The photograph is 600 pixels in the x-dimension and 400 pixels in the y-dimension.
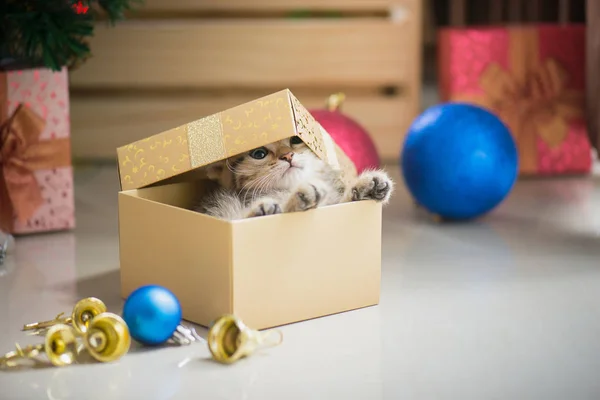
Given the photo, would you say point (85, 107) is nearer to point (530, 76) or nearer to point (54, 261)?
point (54, 261)

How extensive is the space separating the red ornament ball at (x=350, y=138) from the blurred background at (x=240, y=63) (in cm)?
64

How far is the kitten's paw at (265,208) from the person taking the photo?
4.46 ft

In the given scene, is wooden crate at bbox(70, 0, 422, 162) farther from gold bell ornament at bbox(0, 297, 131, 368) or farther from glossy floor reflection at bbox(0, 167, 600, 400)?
gold bell ornament at bbox(0, 297, 131, 368)

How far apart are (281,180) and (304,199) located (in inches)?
5.3

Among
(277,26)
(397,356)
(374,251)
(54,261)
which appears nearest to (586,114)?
Answer: (277,26)

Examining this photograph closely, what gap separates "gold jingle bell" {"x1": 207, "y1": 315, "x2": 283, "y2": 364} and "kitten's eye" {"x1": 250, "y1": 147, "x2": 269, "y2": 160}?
35 centimetres

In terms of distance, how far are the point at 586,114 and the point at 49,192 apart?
157cm

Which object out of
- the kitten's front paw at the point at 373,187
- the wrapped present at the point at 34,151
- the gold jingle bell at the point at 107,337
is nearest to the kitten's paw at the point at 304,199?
the kitten's front paw at the point at 373,187

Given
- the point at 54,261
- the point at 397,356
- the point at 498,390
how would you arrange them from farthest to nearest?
the point at 54,261 → the point at 397,356 → the point at 498,390

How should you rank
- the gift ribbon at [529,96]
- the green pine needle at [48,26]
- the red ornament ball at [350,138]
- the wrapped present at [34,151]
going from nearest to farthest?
the green pine needle at [48,26], the wrapped present at [34,151], the red ornament ball at [350,138], the gift ribbon at [529,96]

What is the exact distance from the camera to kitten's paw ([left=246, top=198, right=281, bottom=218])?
4.46 feet

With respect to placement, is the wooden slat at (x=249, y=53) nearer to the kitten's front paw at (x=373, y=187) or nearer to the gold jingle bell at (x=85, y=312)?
the kitten's front paw at (x=373, y=187)

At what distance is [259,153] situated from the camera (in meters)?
1.47

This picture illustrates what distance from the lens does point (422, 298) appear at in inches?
61.5
